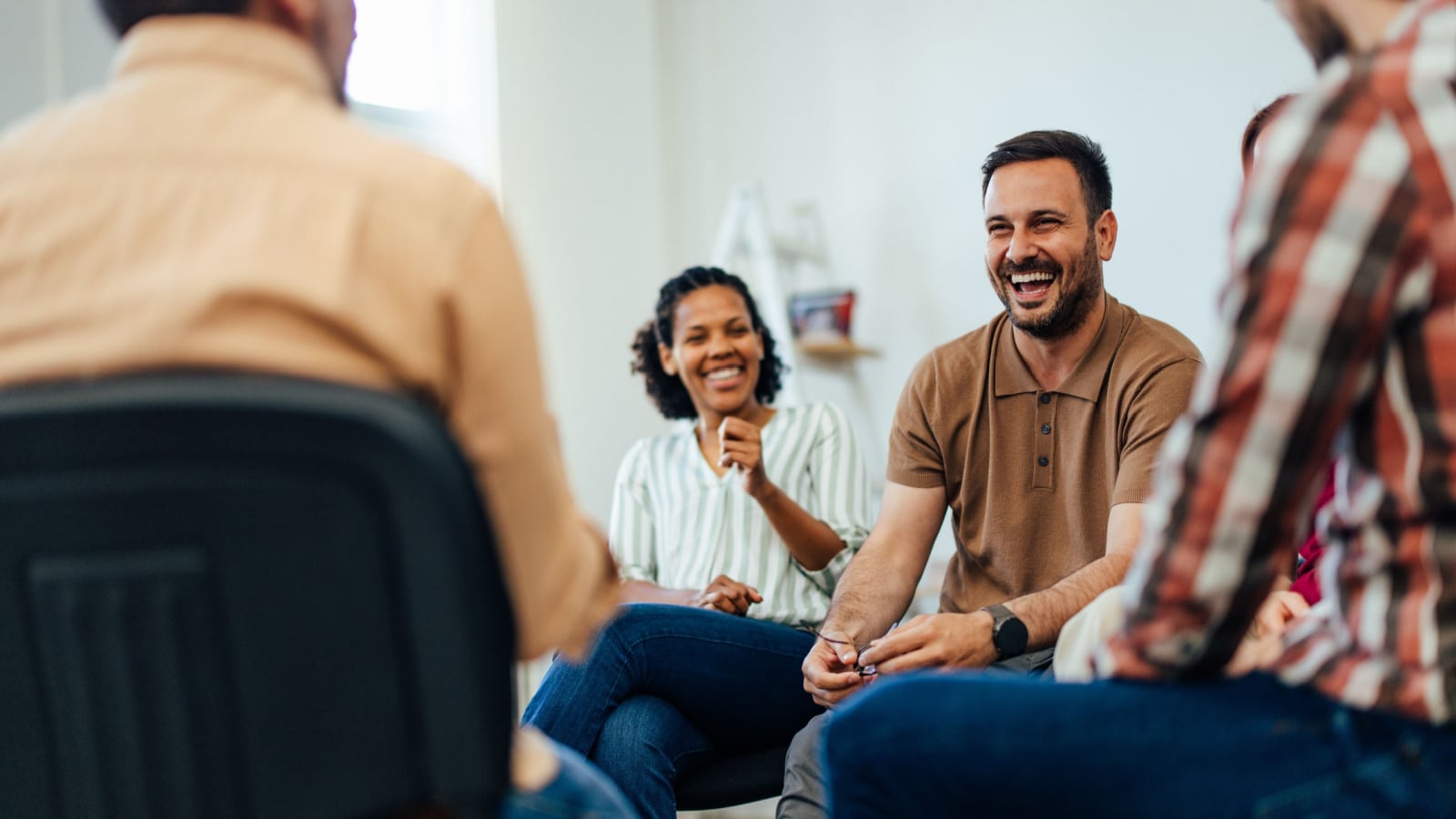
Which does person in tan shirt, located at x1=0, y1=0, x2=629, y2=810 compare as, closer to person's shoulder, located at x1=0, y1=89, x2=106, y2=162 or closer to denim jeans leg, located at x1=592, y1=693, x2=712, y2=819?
person's shoulder, located at x1=0, y1=89, x2=106, y2=162

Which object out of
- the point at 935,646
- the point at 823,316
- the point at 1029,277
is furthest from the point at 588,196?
the point at 935,646

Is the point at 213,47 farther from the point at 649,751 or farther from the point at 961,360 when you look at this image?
the point at 961,360

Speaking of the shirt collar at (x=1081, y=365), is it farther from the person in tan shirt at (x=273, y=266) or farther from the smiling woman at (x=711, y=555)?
the person in tan shirt at (x=273, y=266)

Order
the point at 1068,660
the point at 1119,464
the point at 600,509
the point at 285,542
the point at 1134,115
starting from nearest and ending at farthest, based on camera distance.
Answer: the point at 285,542
the point at 1068,660
the point at 1119,464
the point at 1134,115
the point at 600,509

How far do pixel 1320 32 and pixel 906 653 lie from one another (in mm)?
949

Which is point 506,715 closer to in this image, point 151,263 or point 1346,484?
point 151,263

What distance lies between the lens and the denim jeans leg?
165 centimetres

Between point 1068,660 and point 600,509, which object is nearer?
point 1068,660

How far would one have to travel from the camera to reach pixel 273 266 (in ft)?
2.39

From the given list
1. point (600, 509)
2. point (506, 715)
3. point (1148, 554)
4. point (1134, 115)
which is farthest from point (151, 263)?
point (600, 509)

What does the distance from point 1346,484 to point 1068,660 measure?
0.26 meters

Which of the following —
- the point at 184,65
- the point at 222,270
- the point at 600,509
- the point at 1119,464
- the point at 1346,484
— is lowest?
the point at 600,509

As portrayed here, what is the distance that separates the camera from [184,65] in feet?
2.77

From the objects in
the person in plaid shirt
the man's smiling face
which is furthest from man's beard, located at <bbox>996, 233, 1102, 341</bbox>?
the person in plaid shirt
